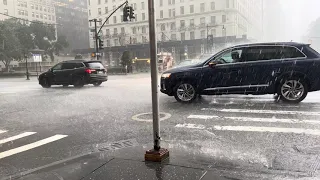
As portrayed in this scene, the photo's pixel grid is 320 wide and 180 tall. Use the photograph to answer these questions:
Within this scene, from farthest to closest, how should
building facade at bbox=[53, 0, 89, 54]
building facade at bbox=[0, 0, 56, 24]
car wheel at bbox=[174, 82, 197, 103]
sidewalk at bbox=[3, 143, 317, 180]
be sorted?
building facade at bbox=[53, 0, 89, 54] → building facade at bbox=[0, 0, 56, 24] → car wheel at bbox=[174, 82, 197, 103] → sidewalk at bbox=[3, 143, 317, 180]

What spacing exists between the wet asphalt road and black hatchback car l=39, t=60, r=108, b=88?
26.4 ft

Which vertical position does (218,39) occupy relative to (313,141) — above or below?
above

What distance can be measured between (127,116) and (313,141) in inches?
167

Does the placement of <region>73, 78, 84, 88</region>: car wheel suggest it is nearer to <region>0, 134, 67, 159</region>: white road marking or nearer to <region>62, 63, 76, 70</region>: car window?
<region>62, 63, 76, 70</region>: car window

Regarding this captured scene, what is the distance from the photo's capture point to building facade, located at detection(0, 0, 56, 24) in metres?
41.1

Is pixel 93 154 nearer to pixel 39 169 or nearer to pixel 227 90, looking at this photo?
pixel 39 169

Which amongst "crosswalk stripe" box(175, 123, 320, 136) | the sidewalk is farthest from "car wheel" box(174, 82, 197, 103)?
the sidewalk

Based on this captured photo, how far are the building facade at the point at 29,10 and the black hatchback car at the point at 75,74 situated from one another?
88.0 feet

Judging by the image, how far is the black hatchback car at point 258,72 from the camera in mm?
8273

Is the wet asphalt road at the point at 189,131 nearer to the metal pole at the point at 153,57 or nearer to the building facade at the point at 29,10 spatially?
the metal pole at the point at 153,57

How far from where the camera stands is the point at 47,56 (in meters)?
50.0

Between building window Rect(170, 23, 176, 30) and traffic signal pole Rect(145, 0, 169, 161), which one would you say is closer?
traffic signal pole Rect(145, 0, 169, 161)

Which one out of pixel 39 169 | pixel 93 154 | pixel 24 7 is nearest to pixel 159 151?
pixel 93 154

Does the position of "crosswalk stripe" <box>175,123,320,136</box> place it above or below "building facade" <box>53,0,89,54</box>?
below
